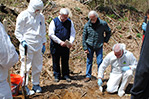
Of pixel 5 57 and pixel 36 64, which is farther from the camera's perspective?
pixel 36 64

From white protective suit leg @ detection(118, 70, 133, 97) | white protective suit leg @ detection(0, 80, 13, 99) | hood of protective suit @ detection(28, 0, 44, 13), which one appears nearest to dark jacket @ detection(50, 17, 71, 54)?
hood of protective suit @ detection(28, 0, 44, 13)

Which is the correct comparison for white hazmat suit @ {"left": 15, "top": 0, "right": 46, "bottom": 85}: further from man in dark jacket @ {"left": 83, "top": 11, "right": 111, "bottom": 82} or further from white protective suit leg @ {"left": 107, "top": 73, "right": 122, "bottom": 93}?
white protective suit leg @ {"left": 107, "top": 73, "right": 122, "bottom": 93}

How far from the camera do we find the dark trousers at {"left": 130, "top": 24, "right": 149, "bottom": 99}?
1.23 metres

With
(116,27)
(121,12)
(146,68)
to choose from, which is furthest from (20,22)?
(121,12)

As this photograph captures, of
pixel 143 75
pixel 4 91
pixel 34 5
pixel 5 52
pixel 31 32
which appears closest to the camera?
pixel 143 75

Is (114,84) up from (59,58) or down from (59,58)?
down

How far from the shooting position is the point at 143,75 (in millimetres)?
1262

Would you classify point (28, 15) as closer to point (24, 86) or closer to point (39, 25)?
point (39, 25)

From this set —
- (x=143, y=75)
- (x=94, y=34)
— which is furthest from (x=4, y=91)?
(x=94, y=34)

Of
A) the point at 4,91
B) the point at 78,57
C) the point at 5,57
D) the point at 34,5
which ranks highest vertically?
the point at 34,5

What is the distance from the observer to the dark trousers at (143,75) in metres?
1.23

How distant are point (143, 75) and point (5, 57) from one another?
1241 millimetres

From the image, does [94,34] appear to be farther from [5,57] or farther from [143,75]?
[143,75]

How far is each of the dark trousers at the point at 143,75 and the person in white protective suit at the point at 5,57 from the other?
1.18m
